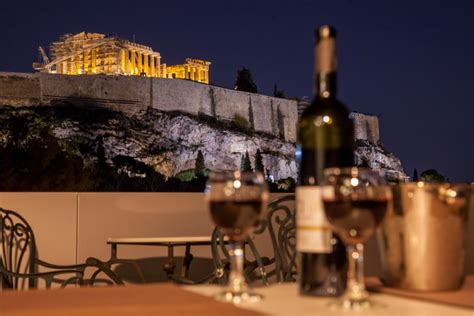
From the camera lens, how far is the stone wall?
28.0 meters

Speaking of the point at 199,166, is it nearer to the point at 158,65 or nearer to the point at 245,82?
the point at 245,82

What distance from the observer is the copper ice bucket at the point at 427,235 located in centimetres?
81

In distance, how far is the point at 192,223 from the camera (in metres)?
3.15

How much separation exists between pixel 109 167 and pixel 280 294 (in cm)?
2930

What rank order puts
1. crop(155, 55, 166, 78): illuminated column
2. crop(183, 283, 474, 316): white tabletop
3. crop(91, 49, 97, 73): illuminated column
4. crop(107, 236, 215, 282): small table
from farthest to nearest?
1. crop(155, 55, 166, 78): illuminated column
2. crop(91, 49, 97, 73): illuminated column
3. crop(107, 236, 215, 282): small table
4. crop(183, 283, 474, 316): white tabletop

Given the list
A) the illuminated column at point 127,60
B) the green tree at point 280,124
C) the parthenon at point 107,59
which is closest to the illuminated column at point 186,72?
the parthenon at point 107,59

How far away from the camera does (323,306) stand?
722 millimetres

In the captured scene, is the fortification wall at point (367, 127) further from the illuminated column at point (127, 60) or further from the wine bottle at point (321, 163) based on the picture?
the wine bottle at point (321, 163)

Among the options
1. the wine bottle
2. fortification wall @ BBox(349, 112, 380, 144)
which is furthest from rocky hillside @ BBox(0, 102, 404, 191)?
the wine bottle

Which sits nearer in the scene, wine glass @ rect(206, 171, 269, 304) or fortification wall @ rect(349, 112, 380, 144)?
wine glass @ rect(206, 171, 269, 304)

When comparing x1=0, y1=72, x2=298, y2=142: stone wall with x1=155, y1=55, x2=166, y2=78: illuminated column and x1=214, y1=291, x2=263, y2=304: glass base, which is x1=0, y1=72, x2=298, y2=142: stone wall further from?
x1=214, y1=291, x2=263, y2=304: glass base

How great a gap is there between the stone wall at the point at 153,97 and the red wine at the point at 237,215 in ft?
91.0

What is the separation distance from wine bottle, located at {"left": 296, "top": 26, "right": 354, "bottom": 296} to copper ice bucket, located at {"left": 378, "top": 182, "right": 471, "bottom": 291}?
73 millimetres

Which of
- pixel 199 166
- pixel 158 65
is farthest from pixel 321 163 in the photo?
pixel 158 65
